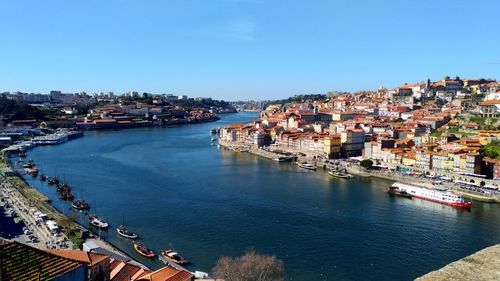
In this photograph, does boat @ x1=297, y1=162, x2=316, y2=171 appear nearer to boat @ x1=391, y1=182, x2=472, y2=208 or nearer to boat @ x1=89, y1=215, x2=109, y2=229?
boat @ x1=391, y1=182, x2=472, y2=208

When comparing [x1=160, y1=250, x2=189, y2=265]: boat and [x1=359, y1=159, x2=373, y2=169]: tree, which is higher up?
[x1=359, y1=159, x2=373, y2=169]: tree

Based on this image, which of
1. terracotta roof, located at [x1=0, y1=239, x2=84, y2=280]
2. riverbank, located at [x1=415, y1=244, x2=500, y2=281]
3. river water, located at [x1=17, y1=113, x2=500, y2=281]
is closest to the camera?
riverbank, located at [x1=415, y1=244, x2=500, y2=281]

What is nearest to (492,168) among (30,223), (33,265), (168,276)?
(168,276)

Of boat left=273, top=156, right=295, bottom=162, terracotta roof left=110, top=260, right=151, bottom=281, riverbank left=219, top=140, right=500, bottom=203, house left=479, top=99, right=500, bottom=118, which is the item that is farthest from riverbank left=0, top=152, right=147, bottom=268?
house left=479, top=99, right=500, bottom=118

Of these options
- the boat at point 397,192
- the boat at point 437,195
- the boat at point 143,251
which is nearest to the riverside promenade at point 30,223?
the boat at point 143,251

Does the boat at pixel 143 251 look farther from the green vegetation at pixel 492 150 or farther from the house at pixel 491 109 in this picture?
the house at pixel 491 109

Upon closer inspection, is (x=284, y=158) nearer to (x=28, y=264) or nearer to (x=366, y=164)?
(x=366, y=164)

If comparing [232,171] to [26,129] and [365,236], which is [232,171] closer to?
[365,236]
